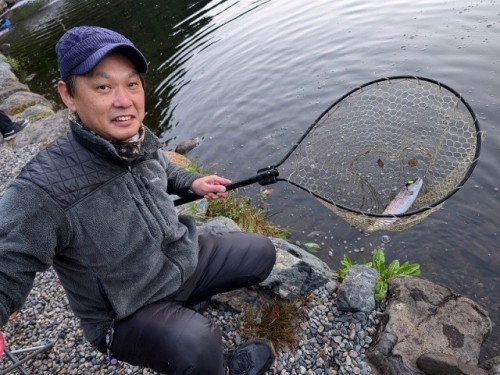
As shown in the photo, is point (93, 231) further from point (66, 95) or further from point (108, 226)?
point (66, 95)

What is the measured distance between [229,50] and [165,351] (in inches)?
517

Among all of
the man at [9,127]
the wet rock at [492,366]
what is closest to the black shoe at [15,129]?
the man at [9,127]

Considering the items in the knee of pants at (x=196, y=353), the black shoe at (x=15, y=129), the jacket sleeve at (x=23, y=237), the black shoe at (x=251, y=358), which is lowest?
the black shoe at (x=251, y=358)

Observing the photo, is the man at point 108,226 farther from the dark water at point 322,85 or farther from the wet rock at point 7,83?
the wet rock at point 7,83

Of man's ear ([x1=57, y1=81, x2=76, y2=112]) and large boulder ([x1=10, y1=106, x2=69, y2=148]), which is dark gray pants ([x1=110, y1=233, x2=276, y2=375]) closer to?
man's ear ([x1=57, y1=81, x2=76, y2=112])

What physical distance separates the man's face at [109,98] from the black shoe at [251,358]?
2108 millimetres

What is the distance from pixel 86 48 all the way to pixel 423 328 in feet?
12.1

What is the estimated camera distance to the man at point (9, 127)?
1191 centimetres

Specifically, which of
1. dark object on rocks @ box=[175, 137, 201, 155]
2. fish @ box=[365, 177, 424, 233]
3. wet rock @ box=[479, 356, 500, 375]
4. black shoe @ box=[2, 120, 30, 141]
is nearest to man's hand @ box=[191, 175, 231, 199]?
fish @ box=[365, 177, 424, 233]

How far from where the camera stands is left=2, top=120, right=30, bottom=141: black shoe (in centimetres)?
1208

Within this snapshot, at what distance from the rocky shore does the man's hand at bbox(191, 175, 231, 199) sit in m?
1.15

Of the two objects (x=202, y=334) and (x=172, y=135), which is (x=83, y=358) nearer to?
(x=202, y=334)

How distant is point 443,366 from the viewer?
331 cm

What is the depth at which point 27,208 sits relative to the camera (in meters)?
2.37
